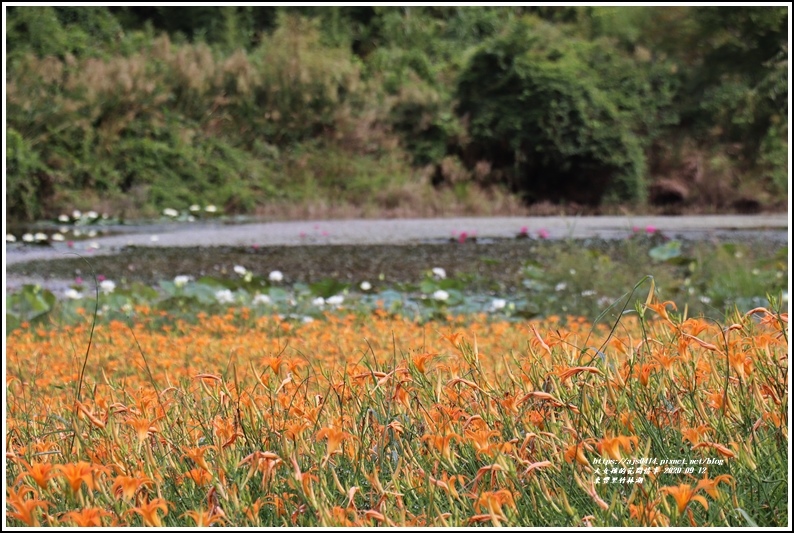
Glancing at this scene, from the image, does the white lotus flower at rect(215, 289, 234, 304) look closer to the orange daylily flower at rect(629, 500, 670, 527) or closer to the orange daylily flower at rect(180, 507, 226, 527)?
the orange daylily flower at rect(180, 507, 226, 527)

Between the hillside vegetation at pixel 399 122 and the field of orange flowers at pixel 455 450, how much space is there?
968 cm

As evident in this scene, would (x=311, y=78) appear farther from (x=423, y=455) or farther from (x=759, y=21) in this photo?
(x=423, y=455)

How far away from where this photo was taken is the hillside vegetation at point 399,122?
11.8 metres

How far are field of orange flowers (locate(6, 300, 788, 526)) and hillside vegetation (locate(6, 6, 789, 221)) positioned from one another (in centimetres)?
968

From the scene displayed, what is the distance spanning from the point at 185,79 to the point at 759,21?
27.7 feet

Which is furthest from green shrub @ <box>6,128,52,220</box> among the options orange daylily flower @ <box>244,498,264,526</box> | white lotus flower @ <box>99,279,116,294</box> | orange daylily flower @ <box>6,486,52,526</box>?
orange daylily flower @ <box>244,498,264,526</box>

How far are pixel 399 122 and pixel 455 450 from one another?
41.8 feet

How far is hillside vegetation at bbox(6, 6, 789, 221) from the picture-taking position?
38.7 ft

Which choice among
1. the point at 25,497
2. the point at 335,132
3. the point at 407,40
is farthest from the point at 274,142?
the point at 25,497

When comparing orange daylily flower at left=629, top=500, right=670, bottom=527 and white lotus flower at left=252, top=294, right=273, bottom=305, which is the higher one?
orange daylily flower at left=629, top=500, right=670, bottom=527

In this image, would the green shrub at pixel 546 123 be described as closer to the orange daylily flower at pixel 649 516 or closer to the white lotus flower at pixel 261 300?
the white lotus flower at pixel 261 300

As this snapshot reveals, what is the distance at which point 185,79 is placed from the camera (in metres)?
13.4

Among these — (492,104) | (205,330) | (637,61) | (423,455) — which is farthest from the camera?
(637,61)

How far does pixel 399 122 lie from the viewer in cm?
1401
